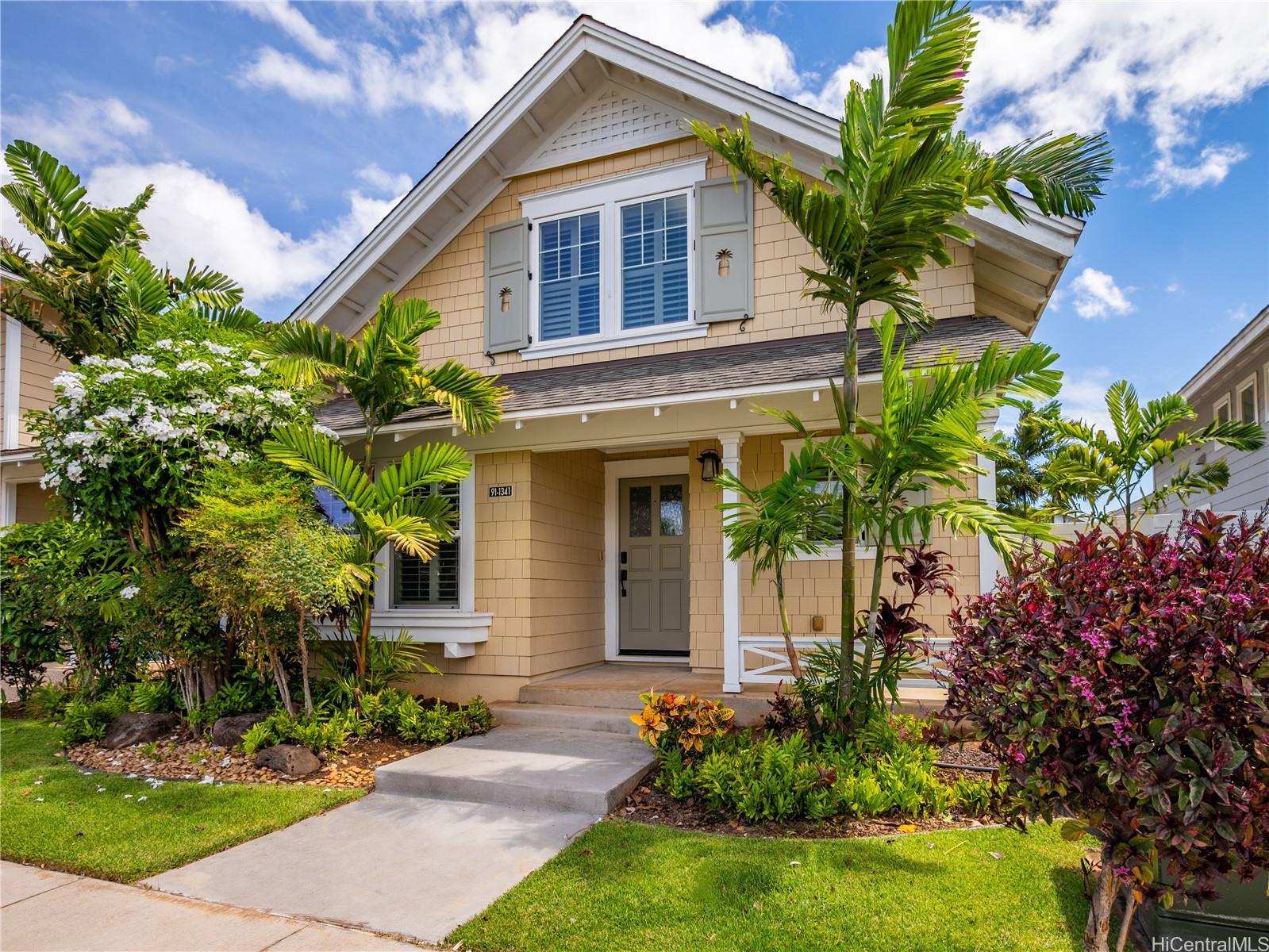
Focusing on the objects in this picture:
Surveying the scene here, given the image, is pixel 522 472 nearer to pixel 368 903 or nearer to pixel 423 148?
pixel 368 903

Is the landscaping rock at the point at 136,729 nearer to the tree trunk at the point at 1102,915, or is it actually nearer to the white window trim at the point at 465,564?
the white window trim at the point at 465,564

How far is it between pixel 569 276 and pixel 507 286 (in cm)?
73

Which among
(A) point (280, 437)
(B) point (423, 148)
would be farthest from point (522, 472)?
(B) point (423, 148)

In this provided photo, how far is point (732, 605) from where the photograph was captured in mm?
7086

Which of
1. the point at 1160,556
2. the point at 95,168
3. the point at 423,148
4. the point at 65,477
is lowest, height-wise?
the point at 1160,556

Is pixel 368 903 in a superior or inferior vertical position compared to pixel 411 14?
inferior

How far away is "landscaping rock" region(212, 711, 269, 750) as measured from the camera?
663 centimetres

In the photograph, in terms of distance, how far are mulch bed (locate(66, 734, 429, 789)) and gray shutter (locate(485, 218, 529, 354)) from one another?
4.44 meters

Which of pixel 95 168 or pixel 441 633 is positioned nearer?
pixel 441 633

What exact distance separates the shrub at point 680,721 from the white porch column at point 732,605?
4.29 ft

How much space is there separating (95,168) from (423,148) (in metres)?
4.00

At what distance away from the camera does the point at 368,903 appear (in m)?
Answer: 3.86

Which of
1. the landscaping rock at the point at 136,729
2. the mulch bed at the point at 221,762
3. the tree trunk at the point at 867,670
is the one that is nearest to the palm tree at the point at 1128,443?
the tree trunk at the point at 867,670

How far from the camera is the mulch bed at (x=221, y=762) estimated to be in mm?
6008
